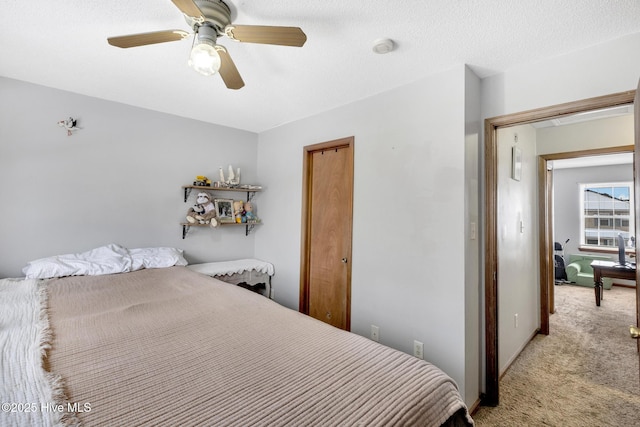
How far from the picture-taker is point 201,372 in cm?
101

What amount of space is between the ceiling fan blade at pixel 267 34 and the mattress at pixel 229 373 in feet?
4.61

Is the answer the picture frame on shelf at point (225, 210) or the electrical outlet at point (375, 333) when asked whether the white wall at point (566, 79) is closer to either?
the electrical outlet at point (375, 333)

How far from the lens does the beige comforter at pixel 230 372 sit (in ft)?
2.68

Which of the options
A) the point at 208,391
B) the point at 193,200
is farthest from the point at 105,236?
the point at 208,391

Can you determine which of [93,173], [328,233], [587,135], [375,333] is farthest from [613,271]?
[93,173]

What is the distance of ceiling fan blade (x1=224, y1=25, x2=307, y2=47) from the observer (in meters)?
1.30

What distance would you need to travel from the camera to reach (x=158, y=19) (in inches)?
60.2

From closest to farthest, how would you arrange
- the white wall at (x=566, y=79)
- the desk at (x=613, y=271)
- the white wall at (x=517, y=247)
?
the white wall at (x=566, y=79), the white wall at (x=517, y=247), the desk at (x=613, y=271)

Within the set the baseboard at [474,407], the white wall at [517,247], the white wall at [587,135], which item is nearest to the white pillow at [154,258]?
the baseboard at [474,407]

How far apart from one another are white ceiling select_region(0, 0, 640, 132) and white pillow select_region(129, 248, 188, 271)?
4.75 ft

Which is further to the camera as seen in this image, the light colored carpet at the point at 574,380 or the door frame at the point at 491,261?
the door frame at the point at 491,261

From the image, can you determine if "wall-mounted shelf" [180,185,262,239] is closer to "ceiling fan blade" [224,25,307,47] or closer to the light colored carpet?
"ceiling fan blade" [224,25,307,47]

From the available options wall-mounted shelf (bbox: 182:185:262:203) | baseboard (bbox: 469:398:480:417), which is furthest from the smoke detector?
baseboard (bbox: 469:398:480:417)

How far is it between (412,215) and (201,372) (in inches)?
65.4
